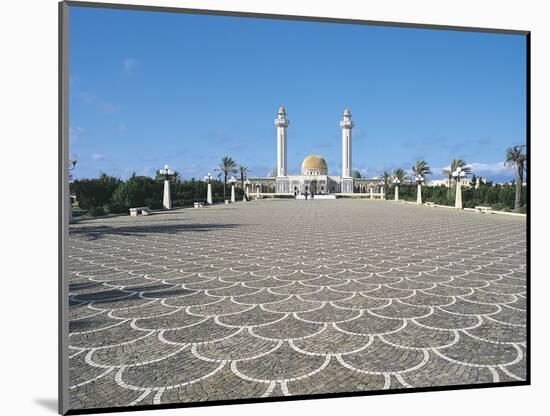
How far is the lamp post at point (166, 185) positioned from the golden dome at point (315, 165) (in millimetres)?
43455

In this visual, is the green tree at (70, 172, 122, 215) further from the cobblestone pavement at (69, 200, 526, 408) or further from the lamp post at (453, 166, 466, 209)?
the lamp post at (453, 166, 466, 209)

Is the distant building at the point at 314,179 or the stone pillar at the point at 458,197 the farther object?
the distant building at the point at 314,179

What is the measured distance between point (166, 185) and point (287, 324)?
1717 centimetres

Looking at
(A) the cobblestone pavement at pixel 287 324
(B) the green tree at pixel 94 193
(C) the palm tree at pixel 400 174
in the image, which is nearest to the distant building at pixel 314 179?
(C) the palm tree at pixel 400 174

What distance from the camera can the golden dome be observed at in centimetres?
6162

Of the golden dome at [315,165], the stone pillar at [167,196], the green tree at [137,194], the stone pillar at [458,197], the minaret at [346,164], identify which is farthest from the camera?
the golden dome at [315,165]

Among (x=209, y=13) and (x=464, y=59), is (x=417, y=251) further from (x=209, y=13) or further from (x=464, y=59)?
(x=209, y=13)

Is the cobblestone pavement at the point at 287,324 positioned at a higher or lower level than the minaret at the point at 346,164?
lower

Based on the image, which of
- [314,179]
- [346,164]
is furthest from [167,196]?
[314,179]

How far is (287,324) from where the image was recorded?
10.4 ft

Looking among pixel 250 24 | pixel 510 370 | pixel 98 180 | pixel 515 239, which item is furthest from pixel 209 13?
pixel 98 180

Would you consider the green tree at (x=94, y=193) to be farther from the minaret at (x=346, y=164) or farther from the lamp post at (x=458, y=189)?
the minaret at (x=346, y=164)

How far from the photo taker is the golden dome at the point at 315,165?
202 ft

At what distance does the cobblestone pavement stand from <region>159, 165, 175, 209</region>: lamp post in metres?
13.4
